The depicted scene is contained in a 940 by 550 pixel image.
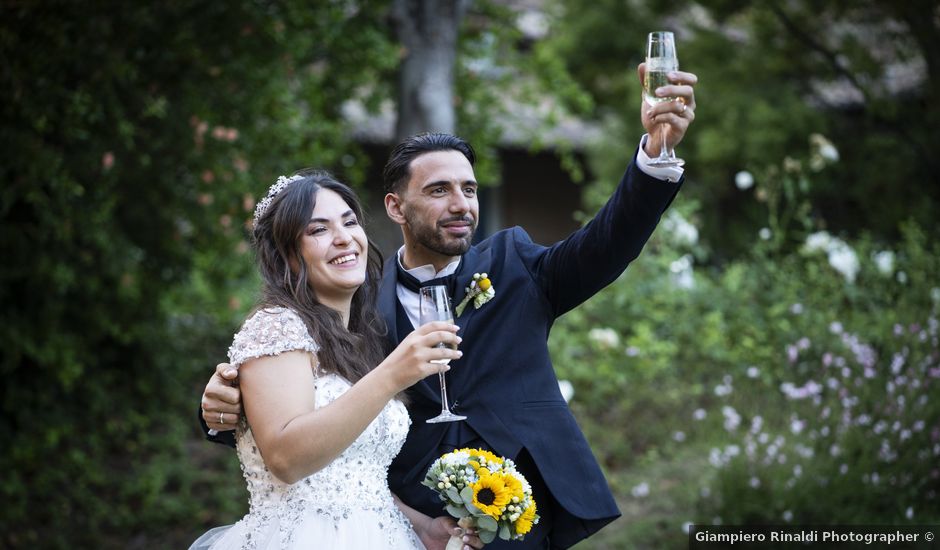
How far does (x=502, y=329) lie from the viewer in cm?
337

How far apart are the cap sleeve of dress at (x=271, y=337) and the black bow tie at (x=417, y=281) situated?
0.54m

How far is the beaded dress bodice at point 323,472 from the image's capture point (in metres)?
2.97

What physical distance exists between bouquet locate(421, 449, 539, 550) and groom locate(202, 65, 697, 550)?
30cm

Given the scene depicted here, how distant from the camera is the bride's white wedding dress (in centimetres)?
300

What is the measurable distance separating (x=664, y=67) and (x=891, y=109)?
916 cm

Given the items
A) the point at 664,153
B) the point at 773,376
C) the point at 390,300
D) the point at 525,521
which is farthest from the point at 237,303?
the point at 664,153

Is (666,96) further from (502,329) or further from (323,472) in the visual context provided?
(323,472)

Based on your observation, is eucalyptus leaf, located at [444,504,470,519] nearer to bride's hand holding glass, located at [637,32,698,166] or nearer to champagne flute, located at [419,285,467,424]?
champagne flute, located at [419,285,467,424]

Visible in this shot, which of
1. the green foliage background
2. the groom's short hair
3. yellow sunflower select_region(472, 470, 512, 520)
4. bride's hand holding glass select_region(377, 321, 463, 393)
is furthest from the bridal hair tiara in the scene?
the green foliage background

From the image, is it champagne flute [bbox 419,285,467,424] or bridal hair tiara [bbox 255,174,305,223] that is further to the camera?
bridal hair tiara [bbox 255,174,305,223]

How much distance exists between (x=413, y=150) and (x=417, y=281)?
446 mm

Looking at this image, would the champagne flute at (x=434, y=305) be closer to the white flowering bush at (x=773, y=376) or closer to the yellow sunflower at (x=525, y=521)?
the yellow sunflower at (x=525, y=521)

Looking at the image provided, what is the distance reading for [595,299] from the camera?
8.45m

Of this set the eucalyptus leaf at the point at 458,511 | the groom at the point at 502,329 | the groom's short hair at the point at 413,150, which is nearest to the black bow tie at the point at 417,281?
the groom at the point at 502,329
